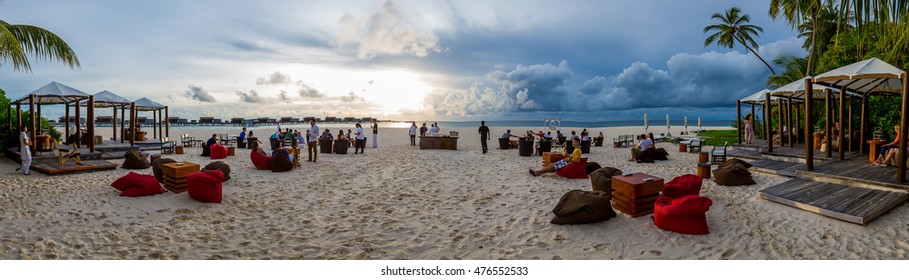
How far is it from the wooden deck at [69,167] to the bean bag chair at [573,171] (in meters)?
11.8

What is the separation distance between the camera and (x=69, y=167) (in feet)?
31.6

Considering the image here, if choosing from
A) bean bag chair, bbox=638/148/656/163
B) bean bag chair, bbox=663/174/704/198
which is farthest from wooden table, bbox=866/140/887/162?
bean bag chair, bbox=663/174/704/198

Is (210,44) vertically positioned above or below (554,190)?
above

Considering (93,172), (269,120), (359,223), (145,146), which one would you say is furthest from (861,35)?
(269,120)

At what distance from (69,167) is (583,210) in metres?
12.1

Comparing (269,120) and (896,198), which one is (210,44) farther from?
(269,120)

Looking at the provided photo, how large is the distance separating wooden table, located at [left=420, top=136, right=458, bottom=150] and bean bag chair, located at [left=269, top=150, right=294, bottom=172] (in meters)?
8.14

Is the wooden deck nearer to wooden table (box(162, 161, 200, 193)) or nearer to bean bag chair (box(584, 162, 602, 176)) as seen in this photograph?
wooden table (box(162, 161, 200, 193))

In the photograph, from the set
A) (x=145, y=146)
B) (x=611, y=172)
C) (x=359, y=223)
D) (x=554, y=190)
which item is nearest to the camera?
(x=359, y=223)

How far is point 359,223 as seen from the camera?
563cm

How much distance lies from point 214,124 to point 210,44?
82.1m

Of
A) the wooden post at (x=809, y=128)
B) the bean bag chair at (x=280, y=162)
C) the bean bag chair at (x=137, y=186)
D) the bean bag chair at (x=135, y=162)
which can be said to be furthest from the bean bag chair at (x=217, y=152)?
the wooden post at (x=809, y=128)

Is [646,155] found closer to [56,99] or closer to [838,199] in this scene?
[838,199]

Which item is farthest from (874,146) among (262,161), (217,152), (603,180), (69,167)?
(69,167)
